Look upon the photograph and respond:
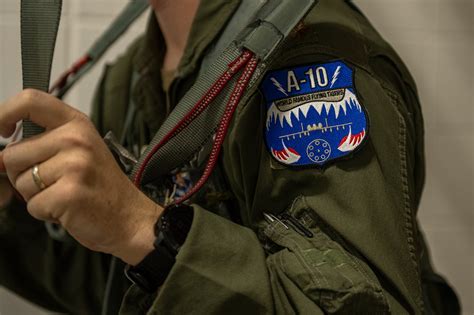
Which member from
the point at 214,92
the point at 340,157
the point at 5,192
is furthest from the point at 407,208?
the point at 5,192

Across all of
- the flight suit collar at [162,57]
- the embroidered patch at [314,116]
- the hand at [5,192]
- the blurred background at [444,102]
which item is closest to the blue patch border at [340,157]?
the embroidered patch at [314,116]

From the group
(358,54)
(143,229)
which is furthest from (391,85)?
(143,229)

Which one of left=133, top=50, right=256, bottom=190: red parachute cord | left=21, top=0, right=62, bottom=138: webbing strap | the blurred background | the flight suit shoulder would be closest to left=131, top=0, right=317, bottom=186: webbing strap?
left=133, top=50, right=256, bottom=190: red parachute cord

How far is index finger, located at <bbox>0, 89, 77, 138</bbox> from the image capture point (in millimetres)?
489

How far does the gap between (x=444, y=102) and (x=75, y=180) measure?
79 cm

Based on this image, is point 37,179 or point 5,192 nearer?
point 37,179

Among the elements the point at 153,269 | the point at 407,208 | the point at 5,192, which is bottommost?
the point at 5,192

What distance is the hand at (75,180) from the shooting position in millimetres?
476

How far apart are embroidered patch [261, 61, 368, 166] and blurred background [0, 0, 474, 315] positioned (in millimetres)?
519

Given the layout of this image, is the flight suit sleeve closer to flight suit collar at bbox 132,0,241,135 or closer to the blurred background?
flight suit collar at bbox 132,0,241,135

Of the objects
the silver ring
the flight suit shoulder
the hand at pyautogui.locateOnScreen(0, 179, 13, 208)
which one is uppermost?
the silver ring

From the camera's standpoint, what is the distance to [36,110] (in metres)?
0.49

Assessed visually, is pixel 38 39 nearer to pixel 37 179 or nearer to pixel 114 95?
pixel 37 179

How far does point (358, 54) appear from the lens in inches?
23.4
